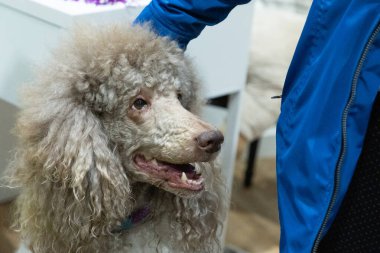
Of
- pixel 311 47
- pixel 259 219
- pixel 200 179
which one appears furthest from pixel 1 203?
pixel 259 219

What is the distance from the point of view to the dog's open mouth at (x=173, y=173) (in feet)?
2.92

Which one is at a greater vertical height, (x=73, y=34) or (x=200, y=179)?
(x=73, y=34)

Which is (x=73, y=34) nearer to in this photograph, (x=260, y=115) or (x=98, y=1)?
(x=98, y=1)

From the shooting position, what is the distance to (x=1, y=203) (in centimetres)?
131

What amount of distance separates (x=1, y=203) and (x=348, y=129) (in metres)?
0.85

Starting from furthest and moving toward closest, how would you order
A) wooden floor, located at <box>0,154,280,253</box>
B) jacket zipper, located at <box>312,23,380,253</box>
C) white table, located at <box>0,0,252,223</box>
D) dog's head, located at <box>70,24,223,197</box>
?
wooden floor, located at <box>0,154,280,253</box> < white table, located at <box>0,0,252,223</box> < dog's head, located at <box>70,24,223,197</box> < jacket zipper, located at <box>312,23,380,253</box>

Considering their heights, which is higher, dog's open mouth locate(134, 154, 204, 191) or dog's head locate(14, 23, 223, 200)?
dog's head locate(14, 23, 223, 200)

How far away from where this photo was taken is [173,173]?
0.89 meters

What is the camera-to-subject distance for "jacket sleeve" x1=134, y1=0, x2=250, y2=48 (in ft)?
3.07

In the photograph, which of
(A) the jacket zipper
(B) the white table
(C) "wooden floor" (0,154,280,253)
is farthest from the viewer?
(C) "wooden floor" (0,154,280,253)

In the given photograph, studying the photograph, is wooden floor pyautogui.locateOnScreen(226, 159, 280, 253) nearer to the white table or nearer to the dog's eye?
the white table

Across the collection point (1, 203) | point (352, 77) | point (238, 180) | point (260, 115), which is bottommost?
point (238, 180)

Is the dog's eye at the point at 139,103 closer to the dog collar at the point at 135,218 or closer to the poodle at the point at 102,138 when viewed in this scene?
the poodle at the point at 102,138

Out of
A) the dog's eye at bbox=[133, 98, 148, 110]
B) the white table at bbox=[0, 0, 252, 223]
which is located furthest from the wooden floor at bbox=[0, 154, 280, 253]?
the dog's eye at bbox=[133, 98, 148, 110]
